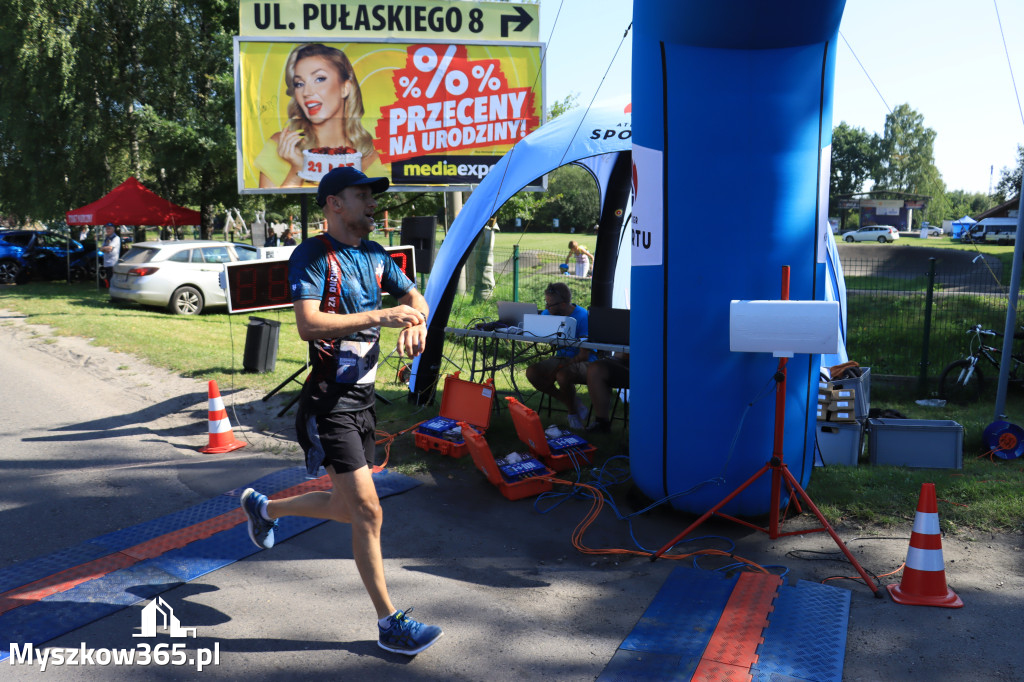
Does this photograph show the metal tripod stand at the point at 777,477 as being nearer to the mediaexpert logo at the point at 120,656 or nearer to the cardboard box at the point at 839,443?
the cardboard box at the point at 839,443

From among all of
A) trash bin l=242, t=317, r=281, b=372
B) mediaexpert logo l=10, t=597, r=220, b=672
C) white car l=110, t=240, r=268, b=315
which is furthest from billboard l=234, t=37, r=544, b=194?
mediaexpert logo l=10, t=597, r=220, b=672

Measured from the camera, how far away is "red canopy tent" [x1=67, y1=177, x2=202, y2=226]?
758 inches

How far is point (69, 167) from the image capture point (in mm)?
25234

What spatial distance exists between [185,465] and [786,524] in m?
4.79

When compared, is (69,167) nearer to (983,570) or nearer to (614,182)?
(614,182)

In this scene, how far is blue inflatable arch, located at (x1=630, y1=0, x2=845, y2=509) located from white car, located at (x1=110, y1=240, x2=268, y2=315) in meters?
13.0

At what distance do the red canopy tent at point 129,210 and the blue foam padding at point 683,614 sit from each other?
19.0m

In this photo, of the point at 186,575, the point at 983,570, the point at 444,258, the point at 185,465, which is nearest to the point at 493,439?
the point at 444,258

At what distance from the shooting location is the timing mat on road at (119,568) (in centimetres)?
372

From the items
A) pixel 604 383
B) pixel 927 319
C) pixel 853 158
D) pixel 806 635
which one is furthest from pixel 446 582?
pixel 853 158

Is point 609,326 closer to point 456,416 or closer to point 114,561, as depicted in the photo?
point 456,416

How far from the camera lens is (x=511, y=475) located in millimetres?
5672

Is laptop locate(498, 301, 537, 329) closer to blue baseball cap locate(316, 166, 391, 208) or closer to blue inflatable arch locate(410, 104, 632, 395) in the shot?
blue inflatable arch locate(410, 104, 632, 395)

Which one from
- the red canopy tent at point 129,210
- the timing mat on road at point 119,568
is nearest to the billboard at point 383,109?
the red canopy tent at point 129,210
